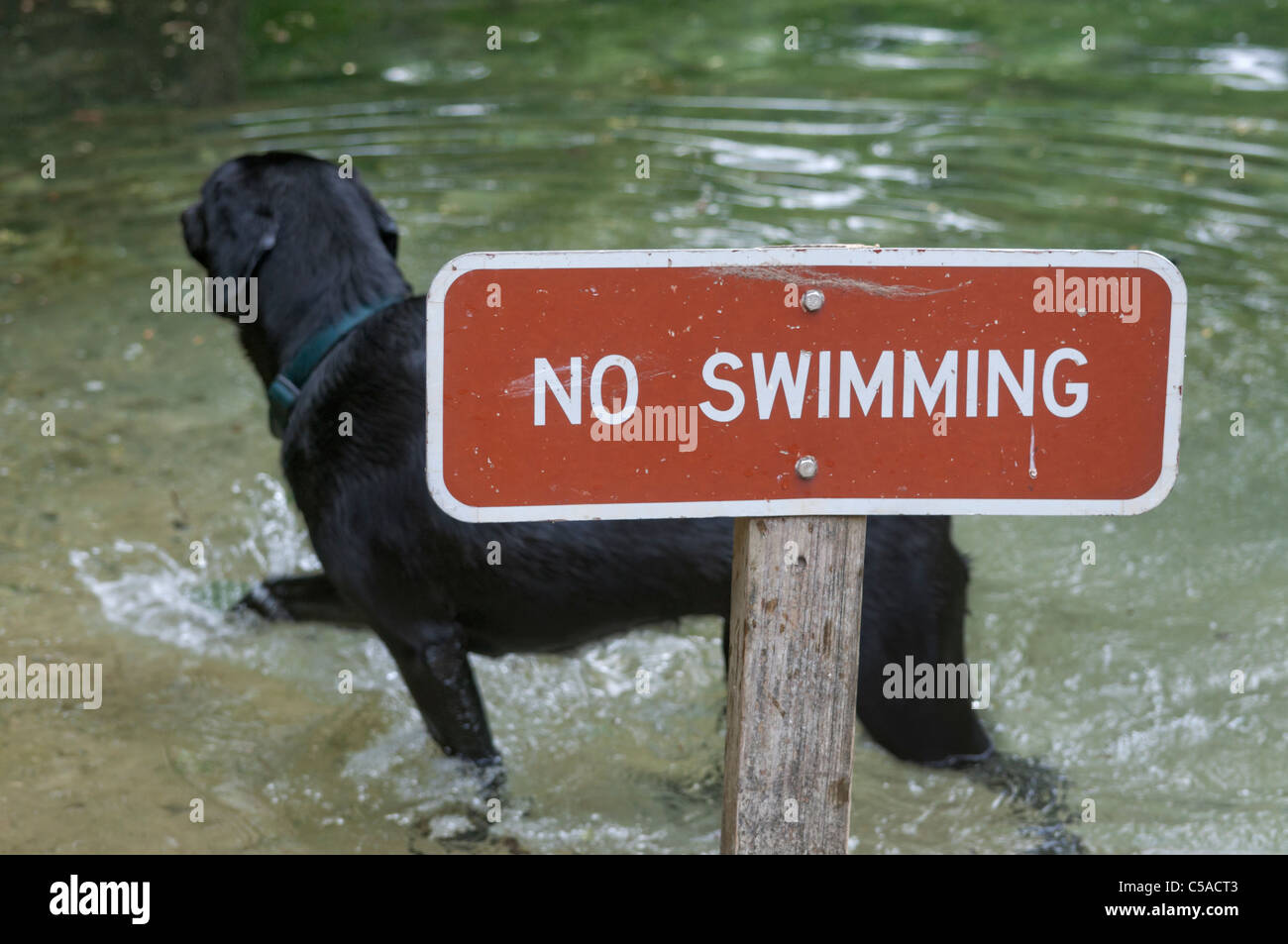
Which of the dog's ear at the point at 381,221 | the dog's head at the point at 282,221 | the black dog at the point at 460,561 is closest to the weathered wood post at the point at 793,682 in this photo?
the black dog at the point at 460,561

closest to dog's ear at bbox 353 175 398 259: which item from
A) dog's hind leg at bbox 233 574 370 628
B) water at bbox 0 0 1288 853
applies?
dog's hind leg at bbox 233 574 370 628

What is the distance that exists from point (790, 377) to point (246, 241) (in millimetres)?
1958

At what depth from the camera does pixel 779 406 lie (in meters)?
1.76

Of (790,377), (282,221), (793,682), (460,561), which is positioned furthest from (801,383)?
(282,221)

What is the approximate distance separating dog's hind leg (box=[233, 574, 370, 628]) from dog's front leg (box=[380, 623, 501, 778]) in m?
0.70

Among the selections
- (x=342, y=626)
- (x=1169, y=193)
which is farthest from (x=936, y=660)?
(x=1169, y=193)

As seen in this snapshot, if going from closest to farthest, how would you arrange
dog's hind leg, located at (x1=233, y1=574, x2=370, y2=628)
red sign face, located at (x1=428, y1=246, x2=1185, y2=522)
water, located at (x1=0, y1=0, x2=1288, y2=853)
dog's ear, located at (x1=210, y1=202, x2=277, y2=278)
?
red sign face, located at (x1=428, y1=246, x2=1185, y2=522) < dog's ear, located at (x1=210, y1=202, x2=277, y2=278) < water, located at (x1=0, y1=0, x2=1288, y2=853) < dog's hind leg, located at (x1=233, y1=574, x2=370, y2=628)

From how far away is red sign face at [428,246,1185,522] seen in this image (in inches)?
68.4

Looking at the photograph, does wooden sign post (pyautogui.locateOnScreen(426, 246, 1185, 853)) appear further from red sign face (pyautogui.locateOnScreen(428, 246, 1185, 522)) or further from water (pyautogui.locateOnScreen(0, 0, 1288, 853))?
water (pyautogui.locateOnScreen(0, 0, 1288, 853))

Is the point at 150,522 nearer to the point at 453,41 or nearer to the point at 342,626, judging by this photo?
the point at 342,626

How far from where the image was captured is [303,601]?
3867 mm

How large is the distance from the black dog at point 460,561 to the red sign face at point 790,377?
3.70 feet

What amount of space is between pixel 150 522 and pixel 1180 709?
3.22 m

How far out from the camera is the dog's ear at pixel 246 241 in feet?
10.7
